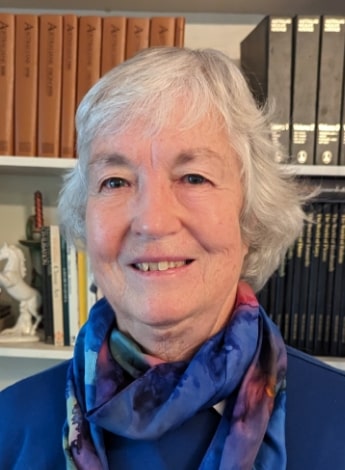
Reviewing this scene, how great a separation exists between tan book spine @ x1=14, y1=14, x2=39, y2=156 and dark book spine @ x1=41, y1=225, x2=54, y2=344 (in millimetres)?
197

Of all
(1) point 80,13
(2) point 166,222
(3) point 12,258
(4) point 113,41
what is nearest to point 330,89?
(4) point 113,41

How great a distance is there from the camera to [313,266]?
116 centimetres

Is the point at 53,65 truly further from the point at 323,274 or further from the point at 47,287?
the point at 323,274

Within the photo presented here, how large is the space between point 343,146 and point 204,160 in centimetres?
46

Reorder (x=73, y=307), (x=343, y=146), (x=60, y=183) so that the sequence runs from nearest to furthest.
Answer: (x=343, y=146), (x=73, y=307), (x=60, y=183)

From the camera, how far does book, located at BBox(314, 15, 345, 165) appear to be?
1.08m

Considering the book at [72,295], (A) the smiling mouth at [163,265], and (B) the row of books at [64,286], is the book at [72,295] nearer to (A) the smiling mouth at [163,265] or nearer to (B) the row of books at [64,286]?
(B) the row of books at [64,286]

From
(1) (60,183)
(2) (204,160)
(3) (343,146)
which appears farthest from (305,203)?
(1) (60,183)

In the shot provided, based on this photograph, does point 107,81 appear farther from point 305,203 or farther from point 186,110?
point 305,203

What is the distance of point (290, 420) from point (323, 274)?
0.43 metres

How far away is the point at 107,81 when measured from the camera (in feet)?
2.61

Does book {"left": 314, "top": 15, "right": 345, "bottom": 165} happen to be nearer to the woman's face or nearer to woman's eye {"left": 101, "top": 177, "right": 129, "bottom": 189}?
the woman's face

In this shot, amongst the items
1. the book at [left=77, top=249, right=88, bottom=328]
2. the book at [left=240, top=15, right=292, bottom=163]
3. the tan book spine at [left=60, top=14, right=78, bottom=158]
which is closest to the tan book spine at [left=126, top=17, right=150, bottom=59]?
the tan book spine at [left=60, top=14, right=78, bottom=158]

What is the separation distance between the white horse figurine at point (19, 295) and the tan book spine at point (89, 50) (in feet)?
1.39
